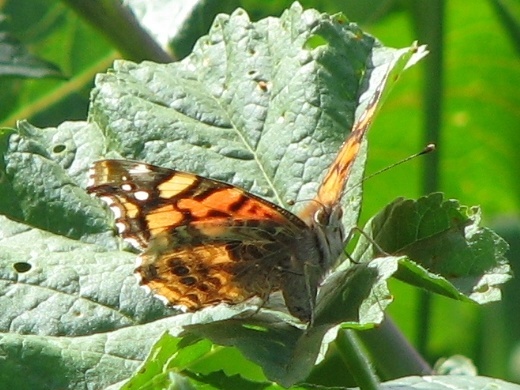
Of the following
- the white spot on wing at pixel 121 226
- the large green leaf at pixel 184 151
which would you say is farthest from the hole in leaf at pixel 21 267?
the white spot on wing at pixel 121 226

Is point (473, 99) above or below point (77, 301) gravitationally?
above

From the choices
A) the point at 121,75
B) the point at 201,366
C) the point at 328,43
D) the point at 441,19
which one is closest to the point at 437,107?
the point at 441,19

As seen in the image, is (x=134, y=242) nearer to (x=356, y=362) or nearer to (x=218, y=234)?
(x=218, y=234)

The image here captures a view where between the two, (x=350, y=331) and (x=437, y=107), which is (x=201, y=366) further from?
(x=437, y=107)

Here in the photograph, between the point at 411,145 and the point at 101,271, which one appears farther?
the point at 411,145

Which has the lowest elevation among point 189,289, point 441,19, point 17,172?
point 189,289

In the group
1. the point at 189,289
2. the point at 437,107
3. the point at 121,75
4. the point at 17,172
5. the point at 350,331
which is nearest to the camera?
the point at 350,331

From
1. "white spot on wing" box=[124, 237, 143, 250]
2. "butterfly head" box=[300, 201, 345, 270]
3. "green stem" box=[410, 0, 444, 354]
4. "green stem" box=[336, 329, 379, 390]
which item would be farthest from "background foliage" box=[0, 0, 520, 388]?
"green stem" box=[336, 329, 379, 390]

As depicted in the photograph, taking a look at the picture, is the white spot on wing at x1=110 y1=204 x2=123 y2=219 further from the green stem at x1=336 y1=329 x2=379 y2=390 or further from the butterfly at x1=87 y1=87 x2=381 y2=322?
the green stem at x1=336 y1=329 x2=379 y2=390
